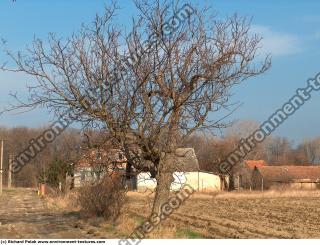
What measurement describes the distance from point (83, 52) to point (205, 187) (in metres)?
56.8

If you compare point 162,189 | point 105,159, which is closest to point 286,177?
point 162,189

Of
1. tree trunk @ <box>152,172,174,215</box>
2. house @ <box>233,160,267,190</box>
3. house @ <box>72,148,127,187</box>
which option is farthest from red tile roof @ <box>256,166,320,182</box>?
tree trunk @ <box>152,172,174,215</box>

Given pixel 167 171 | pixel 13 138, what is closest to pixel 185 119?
pixel 167 171

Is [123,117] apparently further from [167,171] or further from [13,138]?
[13,138]

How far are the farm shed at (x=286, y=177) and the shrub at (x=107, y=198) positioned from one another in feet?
181

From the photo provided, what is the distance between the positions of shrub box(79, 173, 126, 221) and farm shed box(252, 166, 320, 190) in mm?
55302

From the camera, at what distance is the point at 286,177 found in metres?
80.6

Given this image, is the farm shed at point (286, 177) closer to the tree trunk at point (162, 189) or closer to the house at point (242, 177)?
the house at point (242, 177)

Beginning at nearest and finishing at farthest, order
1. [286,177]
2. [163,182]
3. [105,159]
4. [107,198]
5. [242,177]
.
Answer: [163,182]
[105,159]
[107,198]
[286,177]
[242,177]

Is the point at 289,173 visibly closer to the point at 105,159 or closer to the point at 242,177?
the point at 242,177

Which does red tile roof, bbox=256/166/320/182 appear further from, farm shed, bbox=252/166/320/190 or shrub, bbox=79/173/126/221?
shrub, bbox=79/173/126/221

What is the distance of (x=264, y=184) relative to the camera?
2948 inches

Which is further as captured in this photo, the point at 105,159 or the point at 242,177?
the point at 242,177

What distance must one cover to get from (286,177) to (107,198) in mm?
63762
